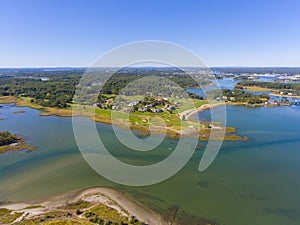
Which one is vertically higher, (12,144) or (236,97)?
(236,97)

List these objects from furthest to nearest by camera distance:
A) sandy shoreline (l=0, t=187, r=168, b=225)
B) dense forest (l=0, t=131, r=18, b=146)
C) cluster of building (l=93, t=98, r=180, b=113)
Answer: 1. cluster of building (l=93, t=98, r=180, b=113)
2. dense forest (l=0, t=131, r=18, b=146)
3. sandy shoreline (l=0, t=187, r=168, b=225)

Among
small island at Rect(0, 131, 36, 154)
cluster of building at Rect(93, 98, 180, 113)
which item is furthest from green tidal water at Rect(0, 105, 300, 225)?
cluster of building at Rect(93, 98, 180, 113)

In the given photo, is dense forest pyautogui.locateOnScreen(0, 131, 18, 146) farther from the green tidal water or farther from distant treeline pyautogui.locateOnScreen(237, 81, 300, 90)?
distant treeline pyautogui.locateOnScreen(237, 81, 300, 90)

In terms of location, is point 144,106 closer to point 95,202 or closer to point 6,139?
point 6,139

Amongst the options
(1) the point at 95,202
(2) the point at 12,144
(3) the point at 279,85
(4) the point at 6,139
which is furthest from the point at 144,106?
(3) the point at 279,85

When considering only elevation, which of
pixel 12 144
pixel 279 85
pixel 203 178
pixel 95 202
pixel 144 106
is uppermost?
pixel 279 85
